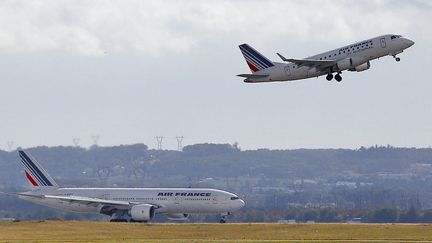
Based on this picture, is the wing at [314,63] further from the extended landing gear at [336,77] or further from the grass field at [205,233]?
the grass field at [205,233]

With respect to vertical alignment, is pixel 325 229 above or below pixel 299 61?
below

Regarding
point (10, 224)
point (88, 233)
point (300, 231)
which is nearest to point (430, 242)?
point (300, 231)

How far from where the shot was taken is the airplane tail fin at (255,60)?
111000mm

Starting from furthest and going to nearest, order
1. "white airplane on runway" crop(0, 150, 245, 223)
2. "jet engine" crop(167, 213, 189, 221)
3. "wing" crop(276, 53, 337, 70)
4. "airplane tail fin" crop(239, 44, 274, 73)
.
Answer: "jet engine" crop(167, 213, 189, 221)
"white airplane on runway" crop(0, 150, 245, 223)
"airplane tail fin" crop(239, 44, 274, 73)
"wing" crop(276, 53, 337, 70)

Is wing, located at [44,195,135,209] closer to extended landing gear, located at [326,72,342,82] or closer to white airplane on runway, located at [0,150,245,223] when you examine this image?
white airplane on runway, located at [0,150,245,223]

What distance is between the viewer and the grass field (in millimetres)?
91562

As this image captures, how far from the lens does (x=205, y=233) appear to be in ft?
325

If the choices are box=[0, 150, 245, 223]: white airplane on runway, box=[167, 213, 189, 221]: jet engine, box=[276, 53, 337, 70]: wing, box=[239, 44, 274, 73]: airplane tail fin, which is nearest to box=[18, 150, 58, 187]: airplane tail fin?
box=[0, 150, 245, 223]: white airplane on runway

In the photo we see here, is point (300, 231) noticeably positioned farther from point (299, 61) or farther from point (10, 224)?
point (10, 224)

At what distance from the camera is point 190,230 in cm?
10262

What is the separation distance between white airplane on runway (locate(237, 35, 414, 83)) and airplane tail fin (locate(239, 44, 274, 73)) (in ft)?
8.65

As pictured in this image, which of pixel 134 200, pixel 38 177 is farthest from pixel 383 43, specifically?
pixel 38 177

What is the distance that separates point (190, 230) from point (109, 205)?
3137 centimetres


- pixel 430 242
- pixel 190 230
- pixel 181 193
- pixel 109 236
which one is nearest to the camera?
pixel 430 242
